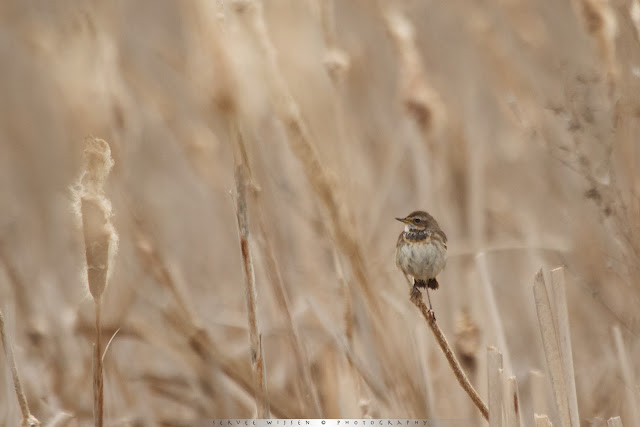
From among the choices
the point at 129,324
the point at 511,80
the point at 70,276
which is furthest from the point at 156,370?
the point at 511,80

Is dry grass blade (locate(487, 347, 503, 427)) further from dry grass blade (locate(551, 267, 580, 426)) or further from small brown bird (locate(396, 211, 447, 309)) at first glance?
small brown bird (locate(396, 211, 447, 309))

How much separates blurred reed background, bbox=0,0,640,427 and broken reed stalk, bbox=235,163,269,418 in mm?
24

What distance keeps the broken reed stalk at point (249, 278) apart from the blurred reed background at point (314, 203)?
0.08 feet

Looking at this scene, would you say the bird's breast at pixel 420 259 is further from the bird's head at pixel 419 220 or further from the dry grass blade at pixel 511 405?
the dry grass blade at pixel 511 405

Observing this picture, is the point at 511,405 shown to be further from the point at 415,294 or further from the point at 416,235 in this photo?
the point at 416,235

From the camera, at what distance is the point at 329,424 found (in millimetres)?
1494

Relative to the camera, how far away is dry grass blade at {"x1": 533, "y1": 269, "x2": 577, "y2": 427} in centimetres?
107

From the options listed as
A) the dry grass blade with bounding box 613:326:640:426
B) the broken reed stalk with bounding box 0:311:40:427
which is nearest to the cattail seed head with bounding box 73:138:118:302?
the broken reed stalk with bounding box 0:311:40:427

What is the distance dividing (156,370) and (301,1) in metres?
1.23

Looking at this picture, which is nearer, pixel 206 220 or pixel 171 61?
pixel 171 61

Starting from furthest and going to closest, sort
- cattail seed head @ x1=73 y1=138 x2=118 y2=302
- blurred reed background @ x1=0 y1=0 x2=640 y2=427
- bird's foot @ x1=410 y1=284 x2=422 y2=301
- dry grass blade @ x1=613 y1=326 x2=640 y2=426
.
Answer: blurred reed background @ x1=0 y1=0 x2=640 y2=427, dry grass blade @ x1=613 y1=326 x2=640 y2=426, bird's foot @ x1=410 y1=284 x2=422 y2=301, cattail seed head @ x1=73 y1=138 x2=118 y2=302

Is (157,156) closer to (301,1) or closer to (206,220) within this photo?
(206,220)

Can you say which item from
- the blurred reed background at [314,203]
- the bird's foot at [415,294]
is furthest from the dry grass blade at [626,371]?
the bird's foot at [415,294]

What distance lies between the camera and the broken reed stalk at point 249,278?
1.20 meters
